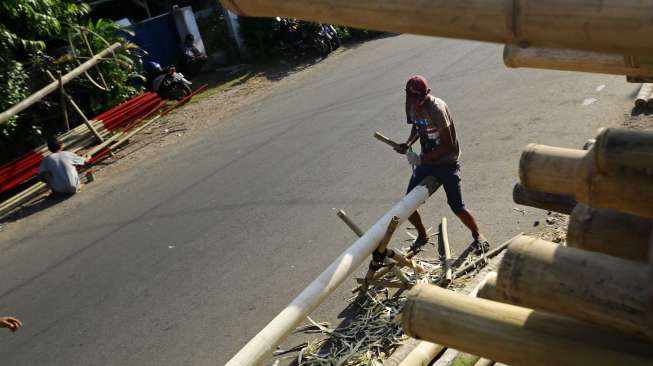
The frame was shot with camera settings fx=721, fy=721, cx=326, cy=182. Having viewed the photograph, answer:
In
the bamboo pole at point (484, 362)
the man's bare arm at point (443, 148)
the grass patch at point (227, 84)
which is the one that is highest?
the man's bare arm at point (443, 148)

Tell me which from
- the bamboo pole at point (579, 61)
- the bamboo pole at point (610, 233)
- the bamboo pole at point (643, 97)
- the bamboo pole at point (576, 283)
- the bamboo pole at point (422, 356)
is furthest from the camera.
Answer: the bamboo pole at point (643, 97)

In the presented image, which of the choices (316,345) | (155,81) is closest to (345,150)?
(316,345)

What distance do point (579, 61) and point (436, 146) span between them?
3.67 meters

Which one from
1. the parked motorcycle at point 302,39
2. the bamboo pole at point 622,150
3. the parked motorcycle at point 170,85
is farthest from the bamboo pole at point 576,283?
the parked motorcycle at point 302,39

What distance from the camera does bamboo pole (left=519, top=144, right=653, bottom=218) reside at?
222 centimetres

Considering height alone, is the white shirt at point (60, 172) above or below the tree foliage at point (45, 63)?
below

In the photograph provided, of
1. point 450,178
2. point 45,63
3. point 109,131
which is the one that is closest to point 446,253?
point 450,178

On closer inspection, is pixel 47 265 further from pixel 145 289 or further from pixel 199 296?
pixel 199 296

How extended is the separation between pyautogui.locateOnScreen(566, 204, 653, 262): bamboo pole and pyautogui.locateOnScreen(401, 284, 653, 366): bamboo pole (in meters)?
0.33

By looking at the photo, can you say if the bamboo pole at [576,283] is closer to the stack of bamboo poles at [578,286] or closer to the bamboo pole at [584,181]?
the stack of bamboo poles at [578,286]

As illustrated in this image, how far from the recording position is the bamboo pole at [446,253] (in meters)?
6.34

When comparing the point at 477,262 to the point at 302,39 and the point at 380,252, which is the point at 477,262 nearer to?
the point at 380,252

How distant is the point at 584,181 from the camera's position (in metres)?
2.40

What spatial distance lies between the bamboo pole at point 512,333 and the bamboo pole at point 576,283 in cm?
8
